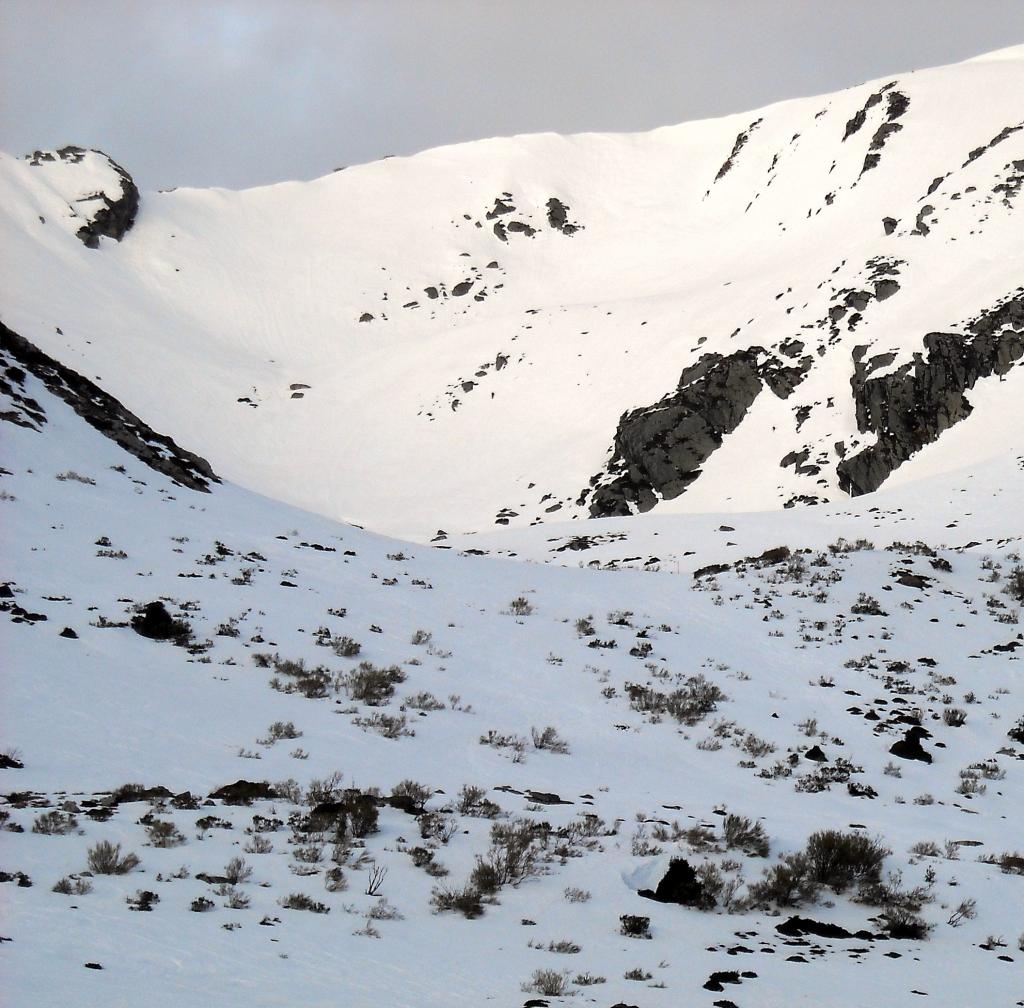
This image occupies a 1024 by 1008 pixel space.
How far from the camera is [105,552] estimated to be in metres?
15.7

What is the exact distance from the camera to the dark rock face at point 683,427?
5547cm

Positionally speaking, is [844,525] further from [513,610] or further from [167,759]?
[167,759]

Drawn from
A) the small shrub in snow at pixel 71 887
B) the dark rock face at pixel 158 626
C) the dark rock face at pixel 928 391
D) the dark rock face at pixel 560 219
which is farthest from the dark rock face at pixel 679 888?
the dark rock face at pixel 560 219

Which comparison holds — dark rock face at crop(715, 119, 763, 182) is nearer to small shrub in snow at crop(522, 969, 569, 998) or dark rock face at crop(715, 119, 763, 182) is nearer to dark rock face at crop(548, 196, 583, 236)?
dark rock face at crop(548, 196, 583, 236)

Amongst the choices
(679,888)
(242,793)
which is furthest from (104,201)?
(679,888)

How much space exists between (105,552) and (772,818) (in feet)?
39.9

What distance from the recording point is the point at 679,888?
6.99 meters

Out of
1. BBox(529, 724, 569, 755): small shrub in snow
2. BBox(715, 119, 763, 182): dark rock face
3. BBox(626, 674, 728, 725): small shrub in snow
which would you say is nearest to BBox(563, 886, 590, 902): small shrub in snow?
BBox(529, 724, 569, 755): small shrub in snow

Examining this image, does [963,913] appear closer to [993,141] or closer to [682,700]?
[682,700]

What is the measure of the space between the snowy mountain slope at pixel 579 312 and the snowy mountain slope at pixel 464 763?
31956mm

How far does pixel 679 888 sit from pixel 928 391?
49.8 m

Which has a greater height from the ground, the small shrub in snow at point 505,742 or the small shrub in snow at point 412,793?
the small shrub in snow at point 505,742

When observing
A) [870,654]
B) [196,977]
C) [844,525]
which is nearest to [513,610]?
[870,654]

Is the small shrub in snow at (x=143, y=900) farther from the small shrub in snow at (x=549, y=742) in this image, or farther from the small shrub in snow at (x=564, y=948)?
the small shrub in snow at (x=549, y=742)
